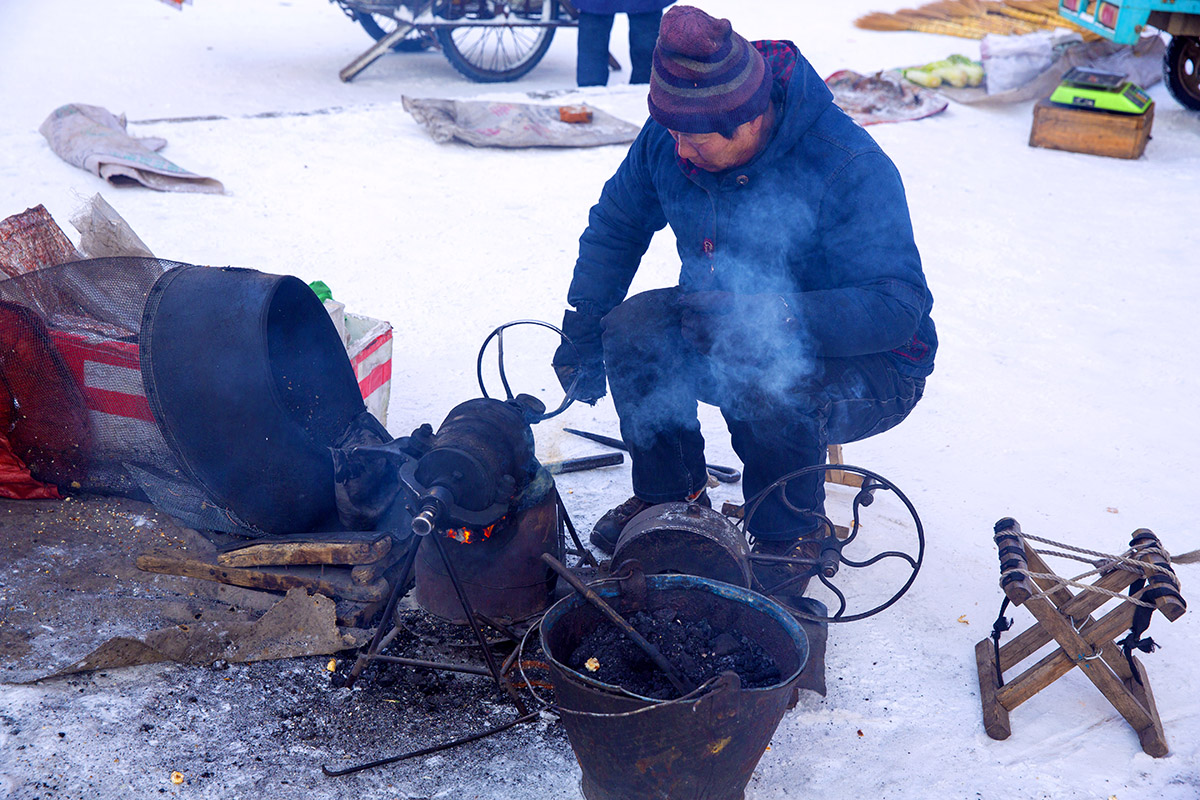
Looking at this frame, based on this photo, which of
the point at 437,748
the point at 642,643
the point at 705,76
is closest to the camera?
the point at 642,643

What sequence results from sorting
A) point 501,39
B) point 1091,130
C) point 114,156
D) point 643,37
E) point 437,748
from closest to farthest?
point 437,748
point 114,156
point 1091,130
point 643,37
point 501,39

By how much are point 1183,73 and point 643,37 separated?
4365 mm

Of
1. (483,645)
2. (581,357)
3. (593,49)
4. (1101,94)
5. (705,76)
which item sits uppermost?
(705,76)

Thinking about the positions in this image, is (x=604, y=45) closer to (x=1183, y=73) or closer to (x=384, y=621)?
(x=1183, y=73)

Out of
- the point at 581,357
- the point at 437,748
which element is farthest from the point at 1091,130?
the point at 437,748

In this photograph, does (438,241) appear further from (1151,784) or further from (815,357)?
(1151,784)

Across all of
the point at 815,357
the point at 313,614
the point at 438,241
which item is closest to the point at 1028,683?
the point at 815,357

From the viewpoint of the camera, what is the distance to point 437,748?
83.9 inches

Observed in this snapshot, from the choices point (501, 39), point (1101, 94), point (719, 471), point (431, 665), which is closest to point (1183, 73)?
point (1101, 94)

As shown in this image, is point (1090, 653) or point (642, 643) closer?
point (642, 643)

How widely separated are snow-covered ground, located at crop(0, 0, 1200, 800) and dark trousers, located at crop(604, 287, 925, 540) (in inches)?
17.1

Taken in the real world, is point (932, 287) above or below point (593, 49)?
below

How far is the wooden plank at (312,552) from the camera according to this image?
250 cm

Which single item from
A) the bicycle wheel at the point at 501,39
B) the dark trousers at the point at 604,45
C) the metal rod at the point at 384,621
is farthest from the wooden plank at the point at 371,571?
the bicycle wheel at the point at 501,39
